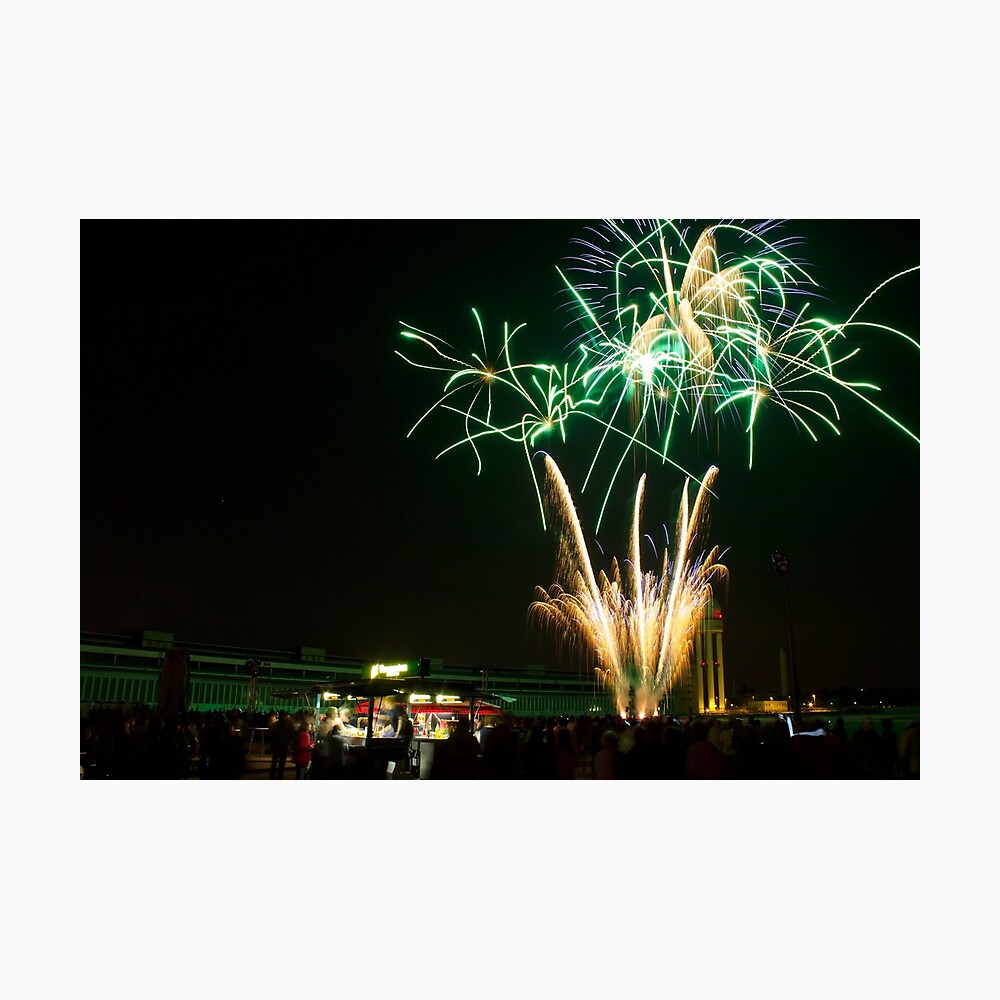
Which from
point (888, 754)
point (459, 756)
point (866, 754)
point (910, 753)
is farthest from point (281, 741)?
point (910, 753)

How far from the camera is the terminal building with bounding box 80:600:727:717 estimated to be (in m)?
15.0

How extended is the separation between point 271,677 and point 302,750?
153 ft

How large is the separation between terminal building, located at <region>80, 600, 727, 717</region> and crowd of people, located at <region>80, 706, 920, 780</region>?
0.88 meters

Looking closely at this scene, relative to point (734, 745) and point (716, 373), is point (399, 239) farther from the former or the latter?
point (734, 745)

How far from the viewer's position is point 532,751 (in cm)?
855

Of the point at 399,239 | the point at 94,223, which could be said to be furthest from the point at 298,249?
the point at 94,223

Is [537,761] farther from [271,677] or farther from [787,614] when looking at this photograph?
[271,677]

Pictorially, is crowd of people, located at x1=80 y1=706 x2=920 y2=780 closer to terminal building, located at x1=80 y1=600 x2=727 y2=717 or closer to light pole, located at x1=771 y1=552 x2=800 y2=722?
terminal building, located at x1=80 y1=600 x2=727 y2=717

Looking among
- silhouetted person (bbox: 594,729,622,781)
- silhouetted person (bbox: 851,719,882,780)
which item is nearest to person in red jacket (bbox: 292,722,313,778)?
silhouetted person (bbox: 594,729,622,781)

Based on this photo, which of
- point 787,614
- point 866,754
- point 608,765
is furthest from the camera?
point 787,614

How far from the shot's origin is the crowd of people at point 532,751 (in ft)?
25.6

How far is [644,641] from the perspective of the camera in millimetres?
18750

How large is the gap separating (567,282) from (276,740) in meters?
7.82

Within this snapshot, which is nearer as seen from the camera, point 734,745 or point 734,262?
point 734,745
